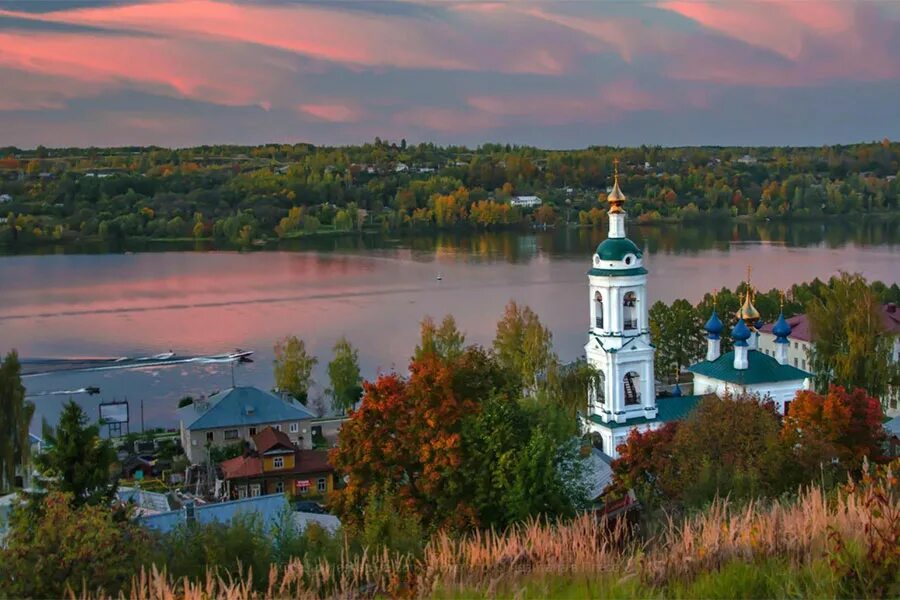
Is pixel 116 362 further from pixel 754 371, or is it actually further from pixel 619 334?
pixel 754 371

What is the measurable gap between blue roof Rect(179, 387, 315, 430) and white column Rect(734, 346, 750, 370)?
6.49 metres

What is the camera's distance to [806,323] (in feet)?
68.0

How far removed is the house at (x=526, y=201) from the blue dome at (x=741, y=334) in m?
55.2

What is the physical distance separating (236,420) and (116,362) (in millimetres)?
10135

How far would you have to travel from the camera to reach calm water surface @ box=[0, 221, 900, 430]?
23750 millimetres

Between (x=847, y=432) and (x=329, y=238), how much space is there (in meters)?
50.5

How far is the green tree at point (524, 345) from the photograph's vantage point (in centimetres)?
1755

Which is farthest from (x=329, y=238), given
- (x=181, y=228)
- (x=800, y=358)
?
(x=800, y=358)

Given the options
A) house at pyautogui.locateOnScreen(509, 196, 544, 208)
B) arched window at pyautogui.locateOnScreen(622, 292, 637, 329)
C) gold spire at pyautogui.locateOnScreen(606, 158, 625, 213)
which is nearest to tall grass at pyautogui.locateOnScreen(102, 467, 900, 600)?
arched window at pyautogui.locateOnScreen(622, 292, 637, 329)

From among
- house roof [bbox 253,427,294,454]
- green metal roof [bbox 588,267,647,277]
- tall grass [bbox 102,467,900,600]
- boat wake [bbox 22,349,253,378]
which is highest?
green metal roof [bbox 588,267,647,277]

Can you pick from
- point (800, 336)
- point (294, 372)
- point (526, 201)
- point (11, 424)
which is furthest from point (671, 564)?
point (526, 201)

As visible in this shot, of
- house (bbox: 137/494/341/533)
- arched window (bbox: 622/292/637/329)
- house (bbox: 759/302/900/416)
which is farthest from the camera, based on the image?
house (bbox: 759/302/900/416)

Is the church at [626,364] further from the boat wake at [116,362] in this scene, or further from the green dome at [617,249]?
the boat wake at [116,362]

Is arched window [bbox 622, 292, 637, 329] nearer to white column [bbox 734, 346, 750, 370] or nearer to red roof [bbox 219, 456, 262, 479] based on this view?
white column [bbox 734, 346, 750, 370]
